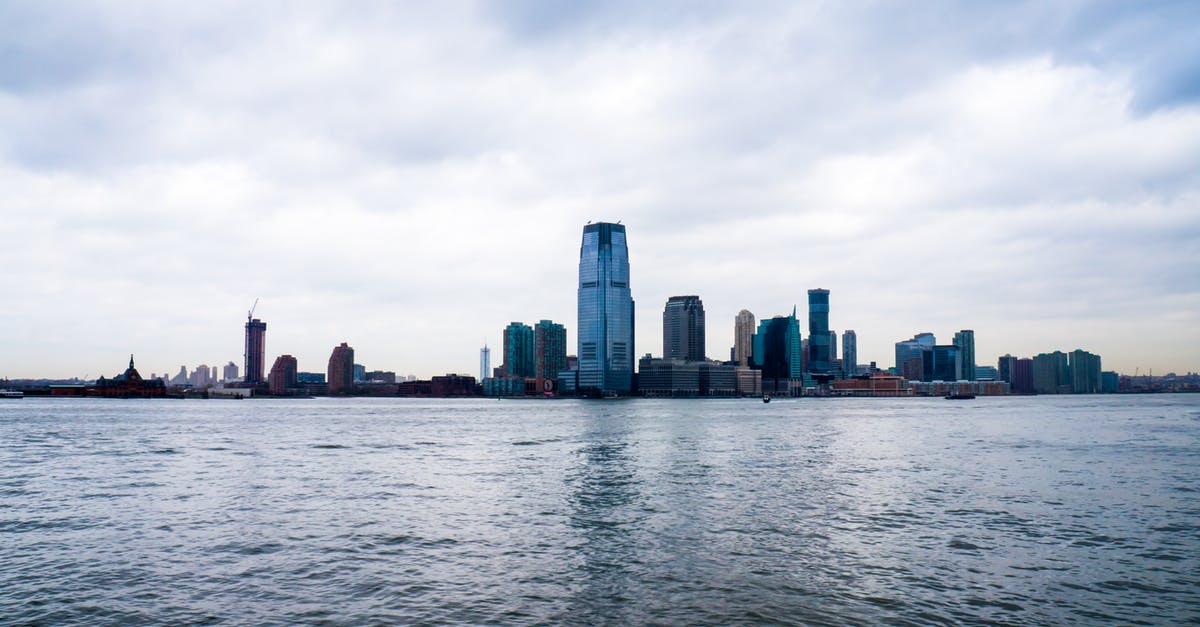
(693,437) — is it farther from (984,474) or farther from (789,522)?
(789,522)

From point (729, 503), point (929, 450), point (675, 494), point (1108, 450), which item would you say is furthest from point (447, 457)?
point (1108, 450)

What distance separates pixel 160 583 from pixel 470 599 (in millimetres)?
12044

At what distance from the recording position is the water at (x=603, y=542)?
2634 centimetres

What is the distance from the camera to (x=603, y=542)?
36844 millimetres

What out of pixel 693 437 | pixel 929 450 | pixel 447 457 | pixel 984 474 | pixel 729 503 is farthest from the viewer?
pixel 693 437

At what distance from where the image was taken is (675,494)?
52.6 m

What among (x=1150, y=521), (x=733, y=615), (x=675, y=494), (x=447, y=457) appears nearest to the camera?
(x=733, y=615)

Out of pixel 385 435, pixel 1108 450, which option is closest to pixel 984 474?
pixel 1108 450

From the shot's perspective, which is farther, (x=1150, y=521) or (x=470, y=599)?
(x=1150, y=521)

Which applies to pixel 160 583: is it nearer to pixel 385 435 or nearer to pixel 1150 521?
pixel 1150 521

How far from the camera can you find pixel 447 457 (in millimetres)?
81688

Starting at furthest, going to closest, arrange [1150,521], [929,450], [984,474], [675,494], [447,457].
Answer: [929,450] < [447,457] < [984,474] < [675,494] < [1150,521]

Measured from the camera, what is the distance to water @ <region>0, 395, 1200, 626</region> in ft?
86.4

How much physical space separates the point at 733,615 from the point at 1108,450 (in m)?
79.9
